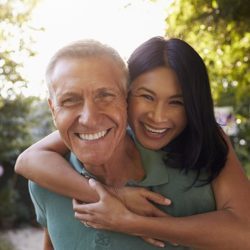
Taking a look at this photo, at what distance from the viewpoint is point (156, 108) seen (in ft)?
6.25

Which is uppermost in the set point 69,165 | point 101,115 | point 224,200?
point 101,115

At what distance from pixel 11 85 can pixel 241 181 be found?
9.76ft

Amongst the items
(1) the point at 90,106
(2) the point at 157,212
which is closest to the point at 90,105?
(1) the point at 90,106

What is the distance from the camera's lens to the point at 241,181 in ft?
5.94

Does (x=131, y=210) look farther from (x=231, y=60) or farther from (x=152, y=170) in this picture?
(x=231, y=60)

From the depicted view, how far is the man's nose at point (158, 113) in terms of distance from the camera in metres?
1.90

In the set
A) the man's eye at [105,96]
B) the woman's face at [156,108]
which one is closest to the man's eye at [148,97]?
the woman's face at [156,108]

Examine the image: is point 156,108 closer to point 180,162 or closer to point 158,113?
point 158,113

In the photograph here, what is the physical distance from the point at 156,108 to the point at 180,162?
219 millimetres

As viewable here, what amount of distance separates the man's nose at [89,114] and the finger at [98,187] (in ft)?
0.89

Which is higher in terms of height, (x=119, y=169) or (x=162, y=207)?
(x=119, y=169)

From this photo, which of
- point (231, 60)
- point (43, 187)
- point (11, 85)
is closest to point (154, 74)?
point (43, 187)

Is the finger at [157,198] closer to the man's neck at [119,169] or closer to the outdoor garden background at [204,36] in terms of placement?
the man's neck at [119,169]

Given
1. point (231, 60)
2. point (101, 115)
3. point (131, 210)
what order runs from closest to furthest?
point (101, 115) → point (131, 210) → point (231, 60)
